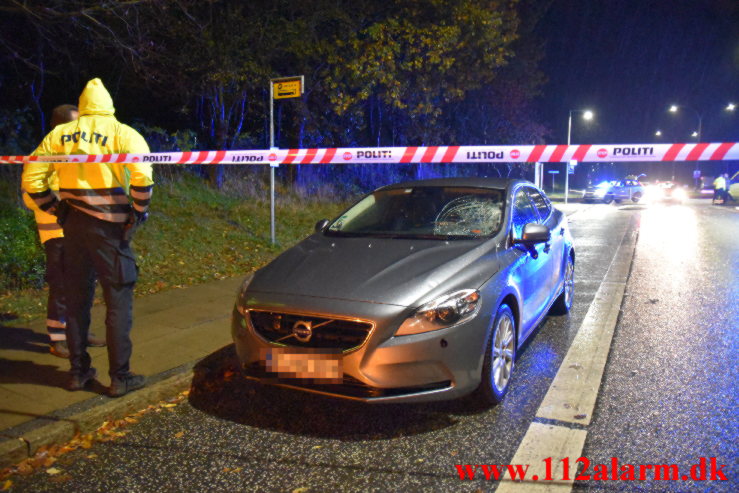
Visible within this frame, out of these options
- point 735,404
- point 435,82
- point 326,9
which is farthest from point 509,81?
point 735,404

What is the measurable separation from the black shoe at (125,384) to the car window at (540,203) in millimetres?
3808

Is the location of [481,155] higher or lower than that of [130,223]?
higher

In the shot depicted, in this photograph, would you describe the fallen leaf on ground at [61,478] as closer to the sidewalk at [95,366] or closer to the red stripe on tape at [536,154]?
the sidewalk at [95,366]

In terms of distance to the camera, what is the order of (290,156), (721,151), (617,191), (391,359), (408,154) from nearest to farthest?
(391,359)
(721,151)
(408,154)
(290,156)
(617,191)

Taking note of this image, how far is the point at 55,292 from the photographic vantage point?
4.84 metres

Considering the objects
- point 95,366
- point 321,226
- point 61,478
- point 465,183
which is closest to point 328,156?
point 321,226

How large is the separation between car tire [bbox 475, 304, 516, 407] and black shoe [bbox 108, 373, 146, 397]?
2.34 meters

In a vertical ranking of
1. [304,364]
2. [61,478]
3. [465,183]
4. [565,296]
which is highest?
[465,183]

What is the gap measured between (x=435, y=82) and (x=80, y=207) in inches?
786

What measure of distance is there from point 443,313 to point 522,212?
1.96m

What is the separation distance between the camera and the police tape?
3889mm

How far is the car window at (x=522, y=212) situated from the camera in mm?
4696

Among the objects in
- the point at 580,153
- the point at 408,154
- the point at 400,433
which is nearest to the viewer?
the point at 400,433

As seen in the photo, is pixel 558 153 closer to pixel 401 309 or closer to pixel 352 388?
pixel 401 309
